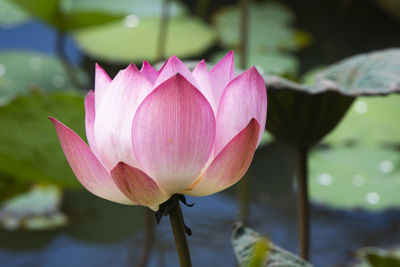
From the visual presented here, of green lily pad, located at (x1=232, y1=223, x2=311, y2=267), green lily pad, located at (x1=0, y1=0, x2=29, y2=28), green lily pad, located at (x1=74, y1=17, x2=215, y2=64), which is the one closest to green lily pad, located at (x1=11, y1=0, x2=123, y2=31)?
green lily pad, located at (x1=74, y1=17, x2=215, y2=64)

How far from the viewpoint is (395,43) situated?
7.24 feet

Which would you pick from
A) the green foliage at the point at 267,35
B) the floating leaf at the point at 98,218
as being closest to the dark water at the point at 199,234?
the floating leaf at the point at 98,218

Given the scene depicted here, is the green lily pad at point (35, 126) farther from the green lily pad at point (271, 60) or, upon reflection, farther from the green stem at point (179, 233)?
the green lily pad at point (271, 60)

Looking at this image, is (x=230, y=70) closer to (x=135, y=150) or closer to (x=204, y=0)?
(x=135, y=150)

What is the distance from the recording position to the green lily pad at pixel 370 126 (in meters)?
1.60

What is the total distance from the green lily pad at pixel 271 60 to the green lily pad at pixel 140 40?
0.11m

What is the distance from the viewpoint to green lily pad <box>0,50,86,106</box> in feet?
5.61

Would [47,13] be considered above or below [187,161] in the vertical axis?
below

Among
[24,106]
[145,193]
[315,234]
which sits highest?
[145,193]

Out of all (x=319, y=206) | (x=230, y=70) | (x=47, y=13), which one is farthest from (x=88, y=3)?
(x=230, y=70)

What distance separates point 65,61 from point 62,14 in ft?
1.57

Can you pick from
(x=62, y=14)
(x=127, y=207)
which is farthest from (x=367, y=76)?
(x=62, y=14)

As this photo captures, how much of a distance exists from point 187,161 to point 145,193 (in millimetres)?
34

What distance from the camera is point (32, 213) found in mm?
1378
